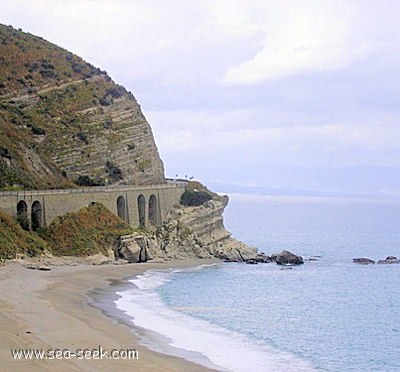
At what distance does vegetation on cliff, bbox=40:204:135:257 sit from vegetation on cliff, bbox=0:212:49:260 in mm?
1577

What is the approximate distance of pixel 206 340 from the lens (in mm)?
35719

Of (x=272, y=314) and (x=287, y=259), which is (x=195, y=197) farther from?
(x=272, y=314)

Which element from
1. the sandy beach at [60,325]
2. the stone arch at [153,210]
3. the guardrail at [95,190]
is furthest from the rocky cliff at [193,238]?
the sandy beach at [60,325]

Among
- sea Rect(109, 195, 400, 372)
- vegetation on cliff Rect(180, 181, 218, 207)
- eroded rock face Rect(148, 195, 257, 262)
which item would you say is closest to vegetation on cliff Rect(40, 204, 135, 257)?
sea Rect(109, 195, 400, 372)

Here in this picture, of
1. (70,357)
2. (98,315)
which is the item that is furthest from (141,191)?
(70,357)

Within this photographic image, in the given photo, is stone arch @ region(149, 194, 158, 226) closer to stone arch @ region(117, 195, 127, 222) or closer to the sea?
stone arch @ region(117, 195, 127, 222)

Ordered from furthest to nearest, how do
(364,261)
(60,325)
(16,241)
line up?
(364,261) → (16,241) → (60,325)

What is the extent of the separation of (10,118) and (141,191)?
15.5 metres

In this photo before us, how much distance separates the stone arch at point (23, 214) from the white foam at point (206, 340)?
1333cm

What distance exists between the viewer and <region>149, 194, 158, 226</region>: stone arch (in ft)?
249

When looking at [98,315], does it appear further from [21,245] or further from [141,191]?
[141,191]

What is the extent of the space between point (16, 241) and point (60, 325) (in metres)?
20.6

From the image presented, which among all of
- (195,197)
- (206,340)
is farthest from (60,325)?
(195,197)

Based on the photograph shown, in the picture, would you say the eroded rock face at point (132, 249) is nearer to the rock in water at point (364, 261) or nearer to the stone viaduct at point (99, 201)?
the stone viaduct at point (99, 201)
